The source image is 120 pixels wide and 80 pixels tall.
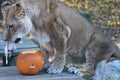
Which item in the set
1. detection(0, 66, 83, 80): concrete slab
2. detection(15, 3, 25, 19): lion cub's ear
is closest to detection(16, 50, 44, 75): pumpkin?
detection(0, 66, 83, 80): concrete slab

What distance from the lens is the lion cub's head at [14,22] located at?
142 inches

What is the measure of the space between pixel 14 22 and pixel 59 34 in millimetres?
629

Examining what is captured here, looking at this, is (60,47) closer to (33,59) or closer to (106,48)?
(33,59)

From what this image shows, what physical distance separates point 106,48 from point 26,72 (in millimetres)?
1540

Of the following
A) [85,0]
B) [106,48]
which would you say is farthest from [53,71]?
[85,0]

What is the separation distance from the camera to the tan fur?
3776 mm

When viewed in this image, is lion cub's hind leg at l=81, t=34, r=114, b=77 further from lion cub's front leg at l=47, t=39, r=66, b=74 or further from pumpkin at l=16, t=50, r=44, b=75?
pumpkin at l=16, t=50, r=44, b=75

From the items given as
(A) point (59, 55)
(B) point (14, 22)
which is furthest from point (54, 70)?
(B) point (14, 22)

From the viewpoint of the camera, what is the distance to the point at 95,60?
15.5 ft

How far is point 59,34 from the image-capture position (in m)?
4.09

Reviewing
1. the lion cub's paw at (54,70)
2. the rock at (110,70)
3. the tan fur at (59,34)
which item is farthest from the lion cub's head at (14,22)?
the rock at (110,70)

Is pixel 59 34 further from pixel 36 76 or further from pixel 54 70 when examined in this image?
pixel 36 76

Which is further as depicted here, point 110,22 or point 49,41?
point 110,22

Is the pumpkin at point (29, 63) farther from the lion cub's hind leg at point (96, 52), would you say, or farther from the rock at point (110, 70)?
the rock at point (110, 70)
